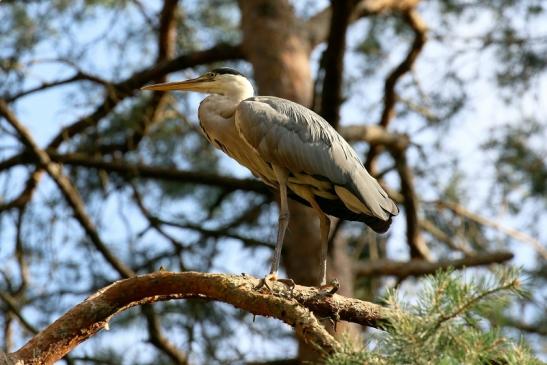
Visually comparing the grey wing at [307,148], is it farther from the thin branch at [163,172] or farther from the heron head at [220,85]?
the thin branch at [163,172]

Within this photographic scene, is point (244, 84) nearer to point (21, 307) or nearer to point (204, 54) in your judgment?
point (204, 54)

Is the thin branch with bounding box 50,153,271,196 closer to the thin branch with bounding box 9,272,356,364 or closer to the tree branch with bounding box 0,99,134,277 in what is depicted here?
the tree branch with bounding box 0,99,134,277

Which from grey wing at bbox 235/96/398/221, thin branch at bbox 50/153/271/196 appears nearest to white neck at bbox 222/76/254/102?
grey wing at bbox 235/96/398/221

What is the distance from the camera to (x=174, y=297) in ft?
11.7

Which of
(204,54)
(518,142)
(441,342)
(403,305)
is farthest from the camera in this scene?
(518,142)

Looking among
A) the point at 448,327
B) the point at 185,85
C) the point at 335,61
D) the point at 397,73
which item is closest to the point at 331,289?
the point at 448,327

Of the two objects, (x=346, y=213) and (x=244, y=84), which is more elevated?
(x=244, y=84)

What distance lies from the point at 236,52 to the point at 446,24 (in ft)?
7.83

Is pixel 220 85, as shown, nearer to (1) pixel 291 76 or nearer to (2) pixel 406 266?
(1) pixel 291 76

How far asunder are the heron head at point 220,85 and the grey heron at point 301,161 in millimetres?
226

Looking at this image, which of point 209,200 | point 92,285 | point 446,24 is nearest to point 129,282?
point 92,285

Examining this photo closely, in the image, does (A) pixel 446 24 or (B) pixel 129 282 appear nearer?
(B) pixel 129 282

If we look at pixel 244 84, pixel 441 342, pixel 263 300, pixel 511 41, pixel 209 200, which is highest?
pixel 511 41

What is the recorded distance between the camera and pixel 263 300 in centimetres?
333
